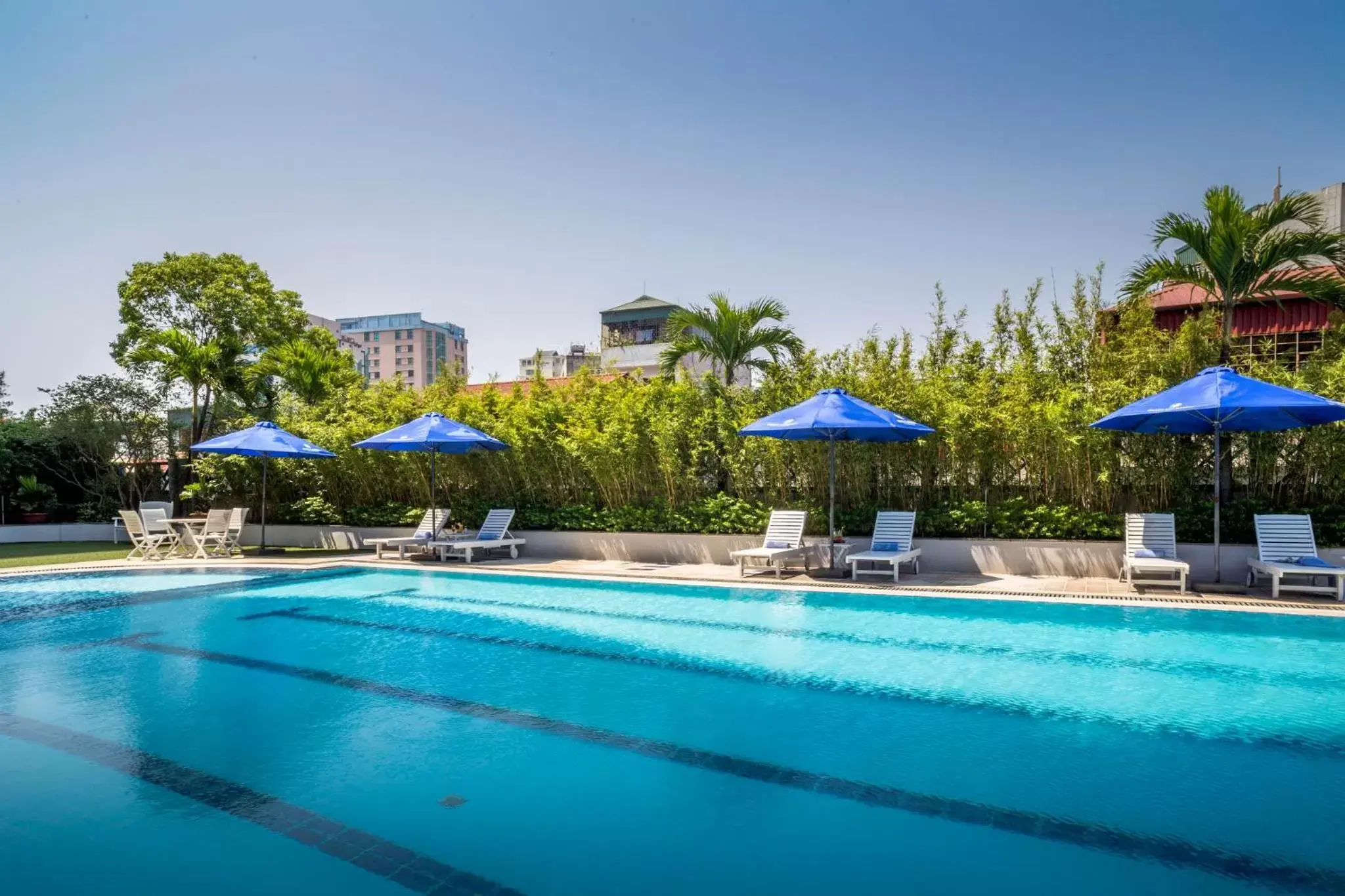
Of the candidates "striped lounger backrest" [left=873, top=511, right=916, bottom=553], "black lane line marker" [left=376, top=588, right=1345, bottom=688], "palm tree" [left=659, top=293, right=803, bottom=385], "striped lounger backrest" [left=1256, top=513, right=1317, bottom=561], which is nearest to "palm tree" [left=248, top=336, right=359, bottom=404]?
"palm tree" [left=659, top=293, right=803, bottom=385]

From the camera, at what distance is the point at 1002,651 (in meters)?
7.07

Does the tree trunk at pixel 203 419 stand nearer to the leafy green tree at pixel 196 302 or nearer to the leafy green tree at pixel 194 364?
the leafy green tree at pixel 194 364

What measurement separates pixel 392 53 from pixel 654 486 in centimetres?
820

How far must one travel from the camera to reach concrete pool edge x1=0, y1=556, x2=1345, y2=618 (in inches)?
332

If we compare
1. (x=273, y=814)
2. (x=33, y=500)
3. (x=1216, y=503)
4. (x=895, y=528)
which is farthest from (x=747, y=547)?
(x=33, y=500)

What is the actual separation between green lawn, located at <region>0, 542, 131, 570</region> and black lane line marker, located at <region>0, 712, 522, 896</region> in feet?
34.9

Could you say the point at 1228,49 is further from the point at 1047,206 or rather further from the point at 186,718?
the point at 186,718

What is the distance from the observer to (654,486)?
43.8 feet

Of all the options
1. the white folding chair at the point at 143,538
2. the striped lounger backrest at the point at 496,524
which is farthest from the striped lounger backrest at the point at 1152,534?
the white folding chair at the point at 143,538

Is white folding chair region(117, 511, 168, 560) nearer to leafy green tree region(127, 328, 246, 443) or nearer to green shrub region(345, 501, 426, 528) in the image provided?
green shrub region(345, 501, 426, 528)

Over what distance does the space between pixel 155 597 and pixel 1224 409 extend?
1316 centimetres

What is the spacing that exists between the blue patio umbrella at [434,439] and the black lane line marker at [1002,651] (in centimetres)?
393

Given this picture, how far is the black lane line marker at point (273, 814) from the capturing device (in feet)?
10.3

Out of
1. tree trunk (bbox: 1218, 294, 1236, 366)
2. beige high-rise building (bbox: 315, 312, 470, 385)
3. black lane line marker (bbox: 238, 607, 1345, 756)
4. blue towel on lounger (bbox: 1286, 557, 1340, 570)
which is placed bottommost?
black lane line marker (bbox: 238, 607, 1345, 756)
